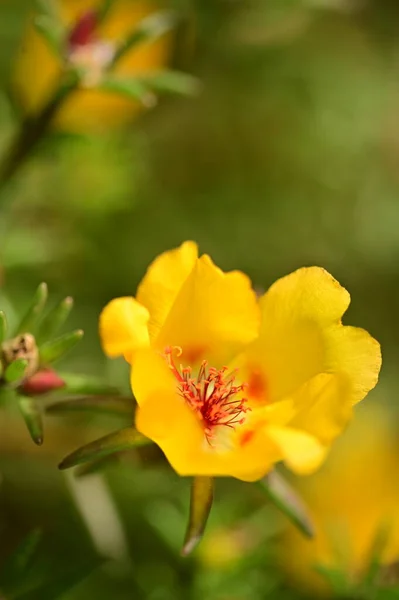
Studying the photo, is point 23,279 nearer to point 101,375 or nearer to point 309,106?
point 101,375

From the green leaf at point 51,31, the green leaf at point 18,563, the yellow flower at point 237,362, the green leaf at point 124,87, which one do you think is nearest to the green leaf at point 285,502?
the yellow flower at point 237,362

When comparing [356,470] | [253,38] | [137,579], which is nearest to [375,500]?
[356,470]

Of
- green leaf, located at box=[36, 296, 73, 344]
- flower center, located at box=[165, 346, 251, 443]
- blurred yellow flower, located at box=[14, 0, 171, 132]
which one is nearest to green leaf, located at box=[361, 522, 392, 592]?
flower center, located at box=[165, 346, 251, 443]

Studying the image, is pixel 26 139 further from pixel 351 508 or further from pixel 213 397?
pixel 351 508

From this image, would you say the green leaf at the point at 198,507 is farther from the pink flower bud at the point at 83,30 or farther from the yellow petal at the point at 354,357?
the pink flower bud at the point at 83,30

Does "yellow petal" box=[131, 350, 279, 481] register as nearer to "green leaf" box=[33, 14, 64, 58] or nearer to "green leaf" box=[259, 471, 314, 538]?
"green leaf" box=[259, 471, 314, 538]

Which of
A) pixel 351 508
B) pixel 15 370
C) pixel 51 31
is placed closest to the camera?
pixel 15 370

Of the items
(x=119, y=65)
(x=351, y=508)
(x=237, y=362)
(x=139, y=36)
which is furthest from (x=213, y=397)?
(x=119, y=65)
